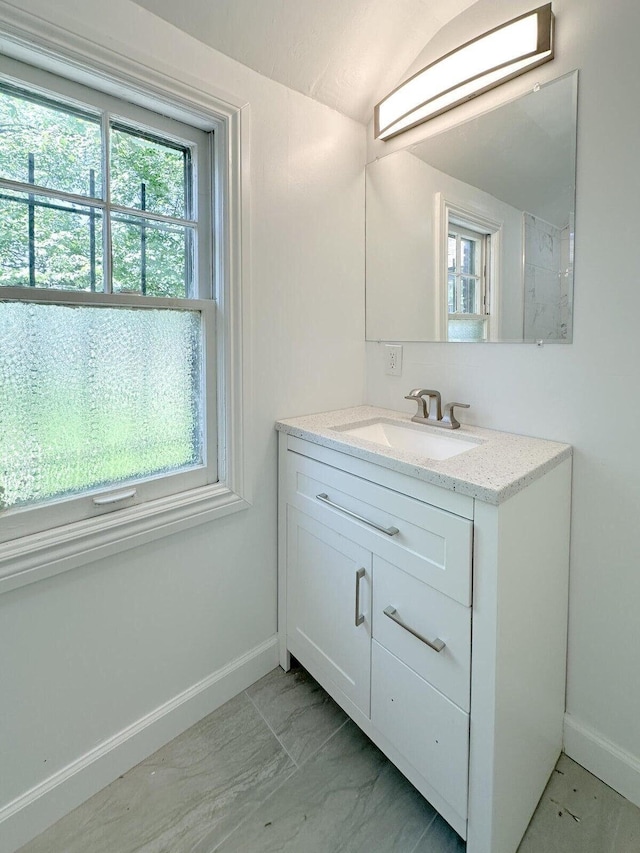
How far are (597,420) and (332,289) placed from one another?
3.28 feet

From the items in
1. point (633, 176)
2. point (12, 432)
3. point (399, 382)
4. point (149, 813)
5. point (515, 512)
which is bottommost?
point (149, 813)

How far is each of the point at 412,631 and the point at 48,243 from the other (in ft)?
4.25

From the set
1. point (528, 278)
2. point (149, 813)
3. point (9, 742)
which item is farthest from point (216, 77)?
point (149, 813)

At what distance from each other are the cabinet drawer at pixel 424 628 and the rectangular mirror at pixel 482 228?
782mm

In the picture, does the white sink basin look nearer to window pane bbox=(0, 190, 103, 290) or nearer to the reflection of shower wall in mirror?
the reflection of shower wall in mirror

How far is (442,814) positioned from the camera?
42.8 inches

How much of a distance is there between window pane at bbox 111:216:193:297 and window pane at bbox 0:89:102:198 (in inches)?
4.4

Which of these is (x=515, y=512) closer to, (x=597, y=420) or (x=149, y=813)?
(x=597, y=420)

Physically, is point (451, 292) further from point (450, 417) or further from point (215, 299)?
point (215, 299)

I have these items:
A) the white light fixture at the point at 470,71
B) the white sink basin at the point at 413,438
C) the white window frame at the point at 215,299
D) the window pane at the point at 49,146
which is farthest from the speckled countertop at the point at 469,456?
the white light fixture at the point at 470,71

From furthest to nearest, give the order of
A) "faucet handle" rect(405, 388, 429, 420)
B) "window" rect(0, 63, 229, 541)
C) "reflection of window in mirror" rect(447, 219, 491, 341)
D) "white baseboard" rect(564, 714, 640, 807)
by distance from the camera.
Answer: "faucet handle" rect(405, 388, 429, 420)
"reflection of window in mirror" rect(447, 219, 491, 341)
"white baseboard" rect(564, 714, 640, 807)
"window" rect(0, 63, 229, 541)

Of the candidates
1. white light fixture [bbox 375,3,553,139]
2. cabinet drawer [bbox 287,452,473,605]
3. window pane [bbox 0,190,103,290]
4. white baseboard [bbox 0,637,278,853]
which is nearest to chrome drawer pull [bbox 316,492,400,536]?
cabinet drawer [bbox 287,452,473,605]

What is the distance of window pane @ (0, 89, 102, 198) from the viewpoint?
3.36ft

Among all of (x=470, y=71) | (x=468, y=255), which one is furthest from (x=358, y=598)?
(x=470, y=71)
